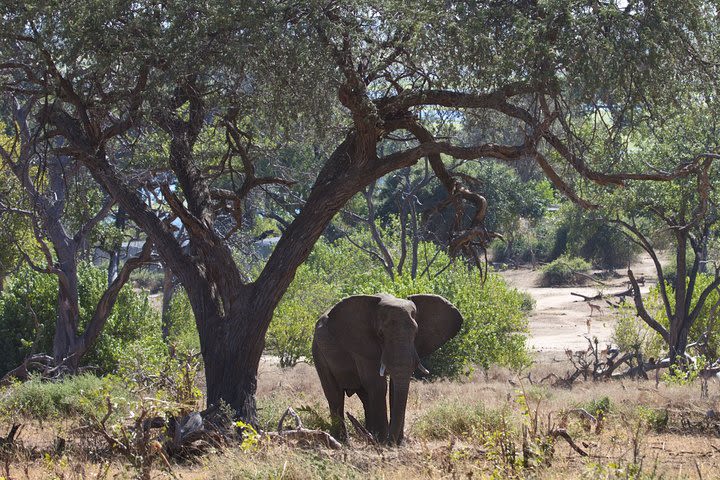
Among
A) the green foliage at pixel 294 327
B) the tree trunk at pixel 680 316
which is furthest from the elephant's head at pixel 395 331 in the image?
the green foliage at pixel 294 327

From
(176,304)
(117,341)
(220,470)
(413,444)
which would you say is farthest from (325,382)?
(176,304)

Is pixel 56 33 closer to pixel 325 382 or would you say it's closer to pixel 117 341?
pixel 325 382

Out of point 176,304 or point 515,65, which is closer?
point 515,65

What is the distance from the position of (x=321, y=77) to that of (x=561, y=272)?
129 feet

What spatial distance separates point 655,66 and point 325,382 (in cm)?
557

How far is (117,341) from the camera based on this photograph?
61.9ft

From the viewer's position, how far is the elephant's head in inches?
435

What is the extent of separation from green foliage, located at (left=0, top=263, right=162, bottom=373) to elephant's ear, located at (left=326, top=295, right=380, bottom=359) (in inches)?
303

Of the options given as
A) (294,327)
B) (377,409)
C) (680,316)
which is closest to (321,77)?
(377,409)

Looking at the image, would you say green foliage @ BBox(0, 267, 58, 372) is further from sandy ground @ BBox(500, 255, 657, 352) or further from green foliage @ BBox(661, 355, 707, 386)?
green foliage @ BBox(661, 355, 707, 386)

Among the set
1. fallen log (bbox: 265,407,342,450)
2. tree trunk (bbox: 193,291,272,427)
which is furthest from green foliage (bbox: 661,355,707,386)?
tree trunk (bbox: 193,291,272,427)

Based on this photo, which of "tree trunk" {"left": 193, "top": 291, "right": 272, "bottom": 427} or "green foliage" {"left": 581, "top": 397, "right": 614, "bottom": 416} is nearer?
"tree trunk" {"left": 193, "top": 291, "right": 272, "bottom": 427}

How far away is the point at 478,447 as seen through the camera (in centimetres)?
1014

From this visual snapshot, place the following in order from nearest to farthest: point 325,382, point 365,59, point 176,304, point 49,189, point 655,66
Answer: point 655,66
point 365,59
point 325,382
point 49,189
point 176,304
